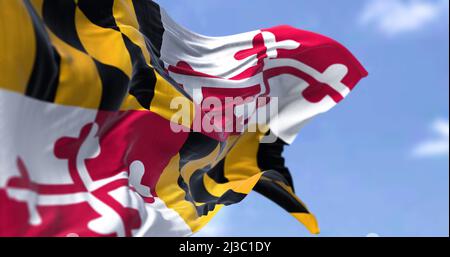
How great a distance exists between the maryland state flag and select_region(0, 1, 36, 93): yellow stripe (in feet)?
0.04

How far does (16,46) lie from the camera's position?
6648 mm

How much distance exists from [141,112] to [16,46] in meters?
2.32

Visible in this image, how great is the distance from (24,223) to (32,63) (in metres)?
1.74

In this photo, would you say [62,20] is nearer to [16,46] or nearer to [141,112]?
[141,112]

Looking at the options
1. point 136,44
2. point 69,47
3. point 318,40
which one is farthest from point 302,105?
point 69,47

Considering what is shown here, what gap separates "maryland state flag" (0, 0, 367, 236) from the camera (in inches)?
260

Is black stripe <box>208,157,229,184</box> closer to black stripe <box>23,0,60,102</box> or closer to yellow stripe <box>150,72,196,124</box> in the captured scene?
yellow stripe <box>150,72,196,124</box>

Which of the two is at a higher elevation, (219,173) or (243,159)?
(243,159)

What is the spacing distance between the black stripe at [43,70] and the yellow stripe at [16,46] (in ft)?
0.21

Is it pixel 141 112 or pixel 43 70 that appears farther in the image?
pixel 141 112

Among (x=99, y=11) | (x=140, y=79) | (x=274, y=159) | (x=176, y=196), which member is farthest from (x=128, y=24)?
(x=274, y=159)

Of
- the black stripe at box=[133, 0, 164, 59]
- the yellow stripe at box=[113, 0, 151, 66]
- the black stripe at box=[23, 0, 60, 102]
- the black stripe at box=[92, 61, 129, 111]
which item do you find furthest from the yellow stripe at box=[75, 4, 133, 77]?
the black stripe at box=[133, 0, 164, 59]

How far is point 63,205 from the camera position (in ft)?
21.7

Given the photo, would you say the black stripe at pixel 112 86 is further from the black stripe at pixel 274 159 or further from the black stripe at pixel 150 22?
the black stripe at pixel 274 159
